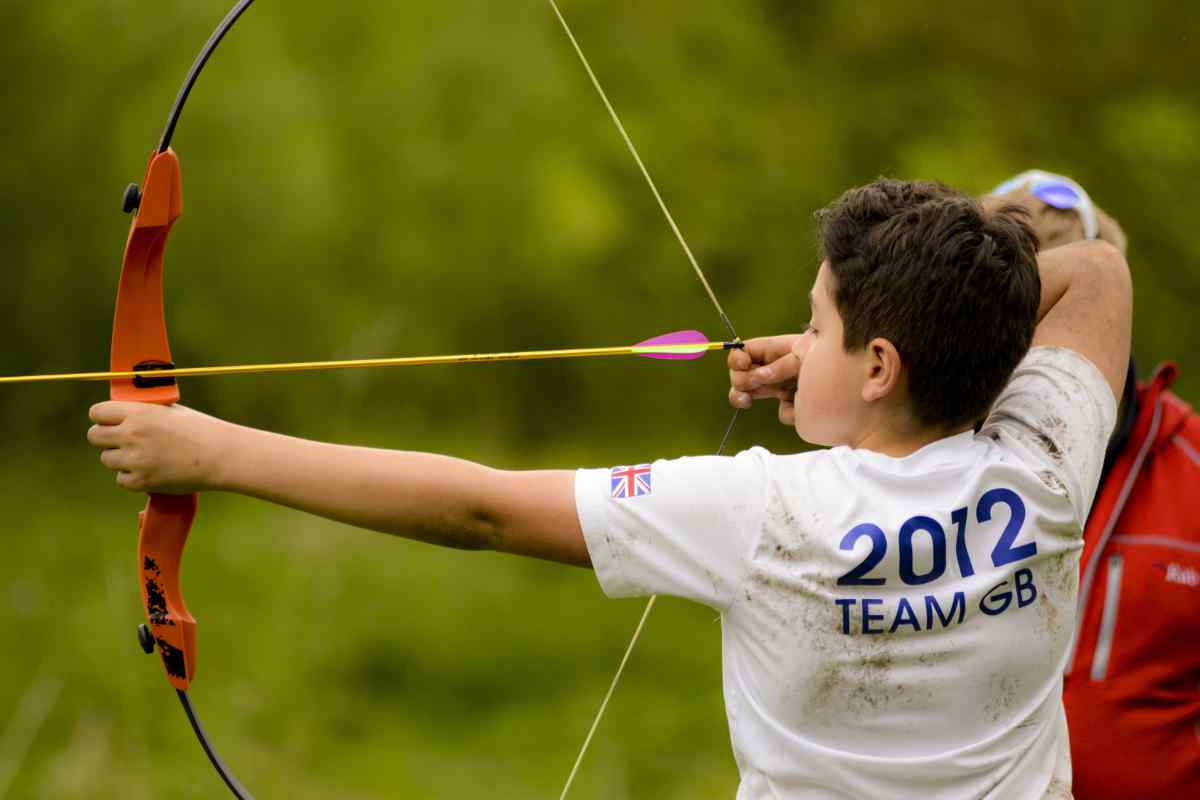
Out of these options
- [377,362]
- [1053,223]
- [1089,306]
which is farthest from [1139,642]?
[377,362]

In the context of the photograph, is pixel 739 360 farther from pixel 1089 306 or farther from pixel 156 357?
pixel 156 357

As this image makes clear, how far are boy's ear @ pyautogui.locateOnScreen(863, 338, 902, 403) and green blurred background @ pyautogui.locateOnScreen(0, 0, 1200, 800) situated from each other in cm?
288

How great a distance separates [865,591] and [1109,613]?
1054 mm

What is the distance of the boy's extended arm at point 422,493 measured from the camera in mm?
1230

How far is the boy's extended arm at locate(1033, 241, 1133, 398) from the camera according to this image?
4.97 feet

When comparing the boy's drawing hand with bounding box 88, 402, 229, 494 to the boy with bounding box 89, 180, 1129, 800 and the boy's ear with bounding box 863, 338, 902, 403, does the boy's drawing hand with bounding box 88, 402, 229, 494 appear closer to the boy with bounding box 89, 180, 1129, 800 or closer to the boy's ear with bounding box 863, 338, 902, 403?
the boy with bounding box 89, 180, 1129, 800

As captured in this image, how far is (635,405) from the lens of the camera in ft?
14.9

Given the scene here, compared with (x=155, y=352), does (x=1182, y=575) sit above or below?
below

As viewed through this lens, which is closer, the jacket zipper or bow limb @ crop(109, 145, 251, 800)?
bow limb @ crop(109, 145, 251, 800)

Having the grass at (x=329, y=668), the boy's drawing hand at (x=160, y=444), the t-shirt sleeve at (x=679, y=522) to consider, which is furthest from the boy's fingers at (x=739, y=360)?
the grass at (x=329, y=668)

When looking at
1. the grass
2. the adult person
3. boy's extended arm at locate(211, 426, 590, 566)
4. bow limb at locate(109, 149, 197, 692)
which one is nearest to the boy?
boy's extended arm at locate(211, 426, 590, 566)

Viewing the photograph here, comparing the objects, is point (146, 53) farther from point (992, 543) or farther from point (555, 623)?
point (992, 543)

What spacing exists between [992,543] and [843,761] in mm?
240

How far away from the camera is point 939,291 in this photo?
1.27 m
